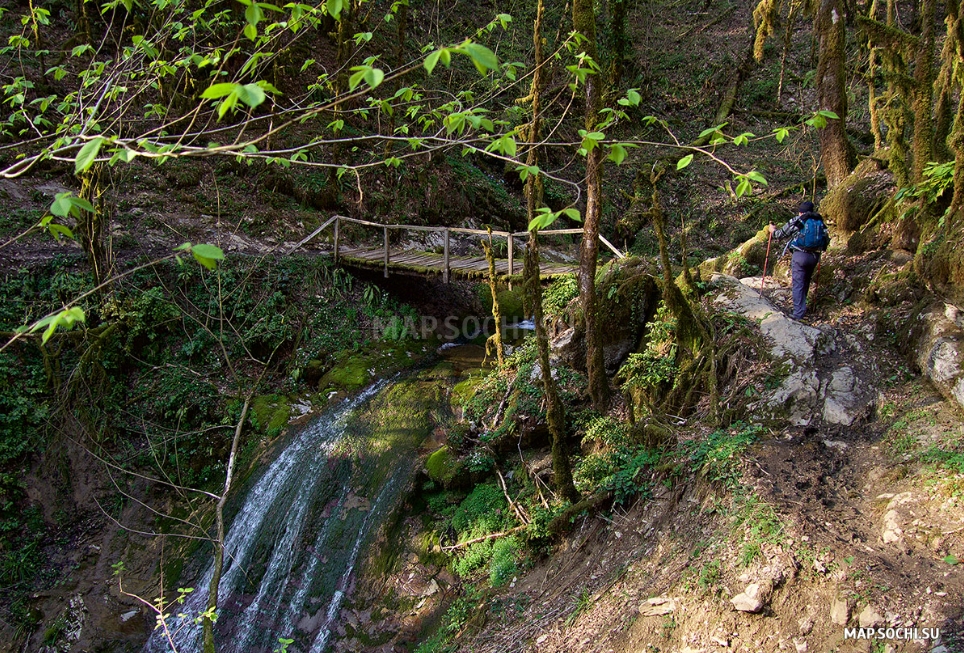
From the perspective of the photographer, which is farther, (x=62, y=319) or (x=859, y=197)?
(x=859, y=197)

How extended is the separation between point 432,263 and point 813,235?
22.1 ft

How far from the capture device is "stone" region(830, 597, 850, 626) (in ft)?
11.8

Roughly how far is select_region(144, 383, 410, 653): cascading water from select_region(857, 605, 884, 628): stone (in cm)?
558

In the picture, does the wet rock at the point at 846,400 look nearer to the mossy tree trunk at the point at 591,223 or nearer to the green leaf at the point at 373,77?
the mossy tree trunk at the point at 591,223

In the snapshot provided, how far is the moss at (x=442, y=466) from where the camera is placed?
757cm

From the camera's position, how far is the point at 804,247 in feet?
21.1

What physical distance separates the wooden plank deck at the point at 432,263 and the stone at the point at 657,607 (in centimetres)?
532

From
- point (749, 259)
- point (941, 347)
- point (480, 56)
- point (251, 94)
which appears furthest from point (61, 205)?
point (749, 259)

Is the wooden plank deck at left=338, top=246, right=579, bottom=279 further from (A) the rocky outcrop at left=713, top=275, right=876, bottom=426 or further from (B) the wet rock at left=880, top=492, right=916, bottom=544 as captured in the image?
(B) the wet rock at left=880, top=492, right=916, bottom=544

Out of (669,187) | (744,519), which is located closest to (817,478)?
(744,519)

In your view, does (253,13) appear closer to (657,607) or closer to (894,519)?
(657,607)

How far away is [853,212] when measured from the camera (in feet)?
26.4

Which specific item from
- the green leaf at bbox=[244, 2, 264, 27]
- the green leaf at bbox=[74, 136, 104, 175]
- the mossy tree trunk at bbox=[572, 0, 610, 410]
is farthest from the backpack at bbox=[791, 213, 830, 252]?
the green leaf at bbox=[74, 136, 104, 175]

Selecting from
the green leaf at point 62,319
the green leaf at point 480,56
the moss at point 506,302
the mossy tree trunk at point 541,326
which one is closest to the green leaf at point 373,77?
the green leaf at point 480,56
